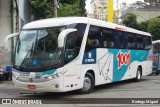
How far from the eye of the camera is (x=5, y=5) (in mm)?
25000

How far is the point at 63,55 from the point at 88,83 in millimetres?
2232

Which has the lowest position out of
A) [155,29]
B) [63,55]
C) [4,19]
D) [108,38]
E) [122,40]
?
[63,55]

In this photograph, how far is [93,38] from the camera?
15000 mm

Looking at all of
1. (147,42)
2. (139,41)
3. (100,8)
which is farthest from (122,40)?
(100,8)

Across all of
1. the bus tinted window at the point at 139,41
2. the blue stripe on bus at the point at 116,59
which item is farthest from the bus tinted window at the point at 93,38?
the bus tinted window at the point at 139,41

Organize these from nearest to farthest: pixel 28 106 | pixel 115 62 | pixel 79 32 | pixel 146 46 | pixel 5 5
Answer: pixel 28 106, pixel 79 32, pixel 115 62, pixel 146 46, pixel 5 5

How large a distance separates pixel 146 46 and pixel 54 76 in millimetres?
10487

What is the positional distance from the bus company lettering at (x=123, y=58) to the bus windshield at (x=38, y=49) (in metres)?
5.15

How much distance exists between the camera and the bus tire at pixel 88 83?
1437 centimetres

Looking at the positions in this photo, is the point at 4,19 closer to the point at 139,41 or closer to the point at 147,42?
the point at 139,41

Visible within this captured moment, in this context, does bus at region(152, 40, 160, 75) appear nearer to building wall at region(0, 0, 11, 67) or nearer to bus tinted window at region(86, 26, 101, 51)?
building wall at region(0, 0, 11, 67)

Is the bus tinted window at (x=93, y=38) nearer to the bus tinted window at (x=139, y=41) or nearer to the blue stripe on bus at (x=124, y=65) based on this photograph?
the blue stripe on bus at (x=124, y=65)

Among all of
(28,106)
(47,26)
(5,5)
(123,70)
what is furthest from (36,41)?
(5,5)

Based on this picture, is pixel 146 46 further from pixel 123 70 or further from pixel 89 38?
pixel 89 38
